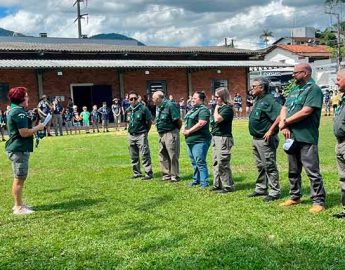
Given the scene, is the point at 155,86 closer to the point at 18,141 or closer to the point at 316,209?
the point at 18,141

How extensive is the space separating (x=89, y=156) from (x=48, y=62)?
44.4ft

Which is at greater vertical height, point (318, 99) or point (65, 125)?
point (318, 99)

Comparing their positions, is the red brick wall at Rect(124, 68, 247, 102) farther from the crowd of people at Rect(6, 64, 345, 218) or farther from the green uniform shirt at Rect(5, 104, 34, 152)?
the green uniform shirt at Rect(5, 104, 34, 152)

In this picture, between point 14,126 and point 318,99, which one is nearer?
point 318,99

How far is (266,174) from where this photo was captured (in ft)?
23.9

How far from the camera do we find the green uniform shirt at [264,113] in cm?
696

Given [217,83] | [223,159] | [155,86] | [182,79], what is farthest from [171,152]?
[217,83]

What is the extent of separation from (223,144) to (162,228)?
2.27 m

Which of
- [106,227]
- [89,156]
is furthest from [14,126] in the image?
[89,156]

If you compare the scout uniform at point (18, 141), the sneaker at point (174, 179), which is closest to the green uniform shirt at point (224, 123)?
the sneaker at point (174, 179)

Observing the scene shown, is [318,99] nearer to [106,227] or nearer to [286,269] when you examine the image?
[286,269]

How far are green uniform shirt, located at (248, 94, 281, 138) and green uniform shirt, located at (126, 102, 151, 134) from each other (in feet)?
9.85

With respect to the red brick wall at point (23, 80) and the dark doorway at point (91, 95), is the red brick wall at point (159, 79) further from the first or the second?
the red brick wall at point (23, 80)

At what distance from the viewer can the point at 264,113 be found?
7.01 meters
